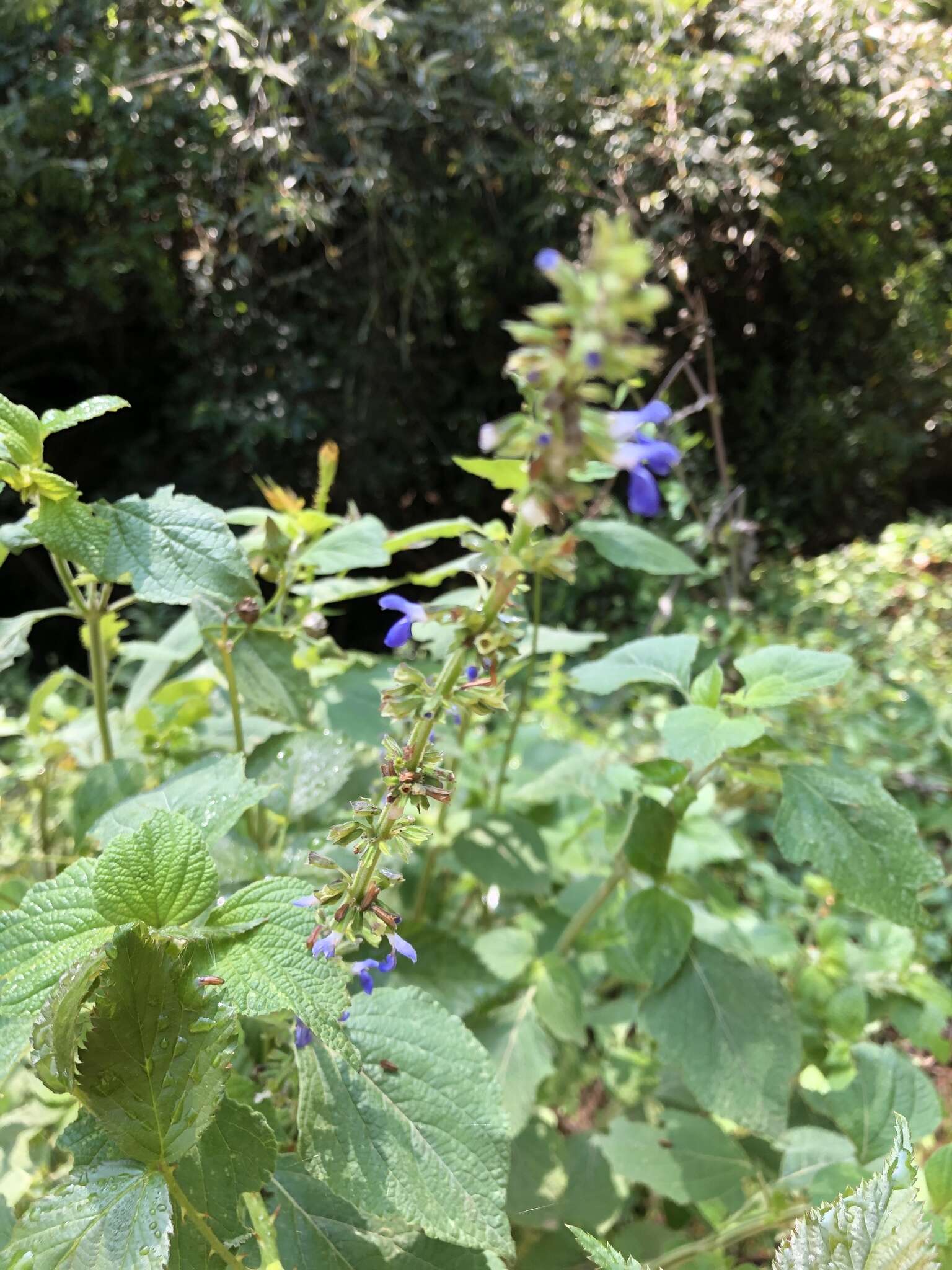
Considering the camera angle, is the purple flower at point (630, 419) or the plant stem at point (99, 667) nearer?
the purple flower at point (630, 419)

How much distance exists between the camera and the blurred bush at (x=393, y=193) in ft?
8.02

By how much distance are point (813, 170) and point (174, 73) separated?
2444 mm

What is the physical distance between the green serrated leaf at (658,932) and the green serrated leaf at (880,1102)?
0.20 metres

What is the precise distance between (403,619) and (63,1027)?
27cm

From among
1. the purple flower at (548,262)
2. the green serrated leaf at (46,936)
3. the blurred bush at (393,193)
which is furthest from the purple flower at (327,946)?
the blurred bush at (393,193)

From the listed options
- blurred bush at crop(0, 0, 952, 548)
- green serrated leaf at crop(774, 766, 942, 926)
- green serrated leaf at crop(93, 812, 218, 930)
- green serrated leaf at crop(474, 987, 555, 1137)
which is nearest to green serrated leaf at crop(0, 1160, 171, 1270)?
green serrated leaf at crop(93, 812, 218, 930)

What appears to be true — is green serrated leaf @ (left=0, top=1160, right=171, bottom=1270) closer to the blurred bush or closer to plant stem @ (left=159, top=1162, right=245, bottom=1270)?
plant stem @ (left=159, top=1162, right=245, bottom=1270)

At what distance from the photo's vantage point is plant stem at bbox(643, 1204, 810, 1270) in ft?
2.09

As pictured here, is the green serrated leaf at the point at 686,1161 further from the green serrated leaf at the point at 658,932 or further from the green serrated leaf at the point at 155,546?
the green serrated leaf at the point at 155,546

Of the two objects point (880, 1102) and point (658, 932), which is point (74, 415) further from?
point (880, 1102)

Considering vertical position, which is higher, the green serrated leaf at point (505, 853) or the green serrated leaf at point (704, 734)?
the green serrated leaf at point (704, 734)

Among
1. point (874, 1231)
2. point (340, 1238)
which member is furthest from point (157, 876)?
point (874, 1231)

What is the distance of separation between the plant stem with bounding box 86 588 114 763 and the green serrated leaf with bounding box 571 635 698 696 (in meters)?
0.43

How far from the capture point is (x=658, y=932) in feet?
2.27
